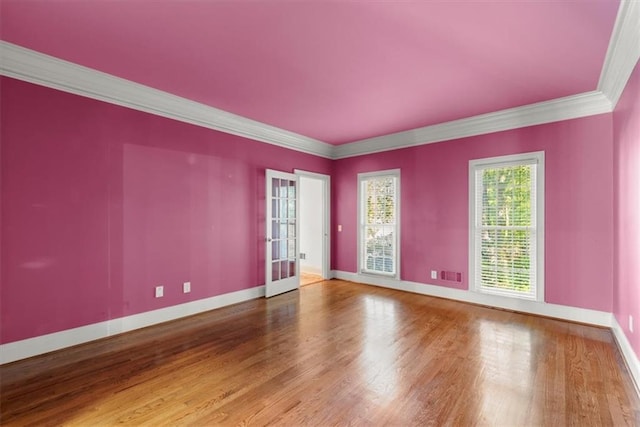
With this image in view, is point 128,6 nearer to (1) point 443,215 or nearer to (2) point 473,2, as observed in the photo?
(2) point 473,2

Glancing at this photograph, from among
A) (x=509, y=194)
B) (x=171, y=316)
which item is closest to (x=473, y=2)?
(x=509, y=194)

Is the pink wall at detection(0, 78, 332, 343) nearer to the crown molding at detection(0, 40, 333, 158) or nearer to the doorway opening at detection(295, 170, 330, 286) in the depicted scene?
the crown molding at detection(0, 40, 333, 158)

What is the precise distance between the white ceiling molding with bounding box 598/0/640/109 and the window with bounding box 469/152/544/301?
102 centimetres

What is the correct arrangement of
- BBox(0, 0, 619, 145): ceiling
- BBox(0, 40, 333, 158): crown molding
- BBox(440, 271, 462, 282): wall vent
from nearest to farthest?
BBox(0, 0, 619, 145): ceiling
BBox(0, 40, 333, 158): crown molding
BBox(440, 271, 462, 282): wall vent

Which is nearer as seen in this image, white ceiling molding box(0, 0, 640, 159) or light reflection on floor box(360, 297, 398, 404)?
light reflection on floor box(360, 297, 398, 404)

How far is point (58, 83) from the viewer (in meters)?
2.86

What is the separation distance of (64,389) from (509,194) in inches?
203

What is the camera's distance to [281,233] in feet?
16.8

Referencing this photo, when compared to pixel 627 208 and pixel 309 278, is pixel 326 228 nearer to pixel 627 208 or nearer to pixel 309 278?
pixel 309 278

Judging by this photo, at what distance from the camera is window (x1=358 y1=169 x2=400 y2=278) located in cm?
537

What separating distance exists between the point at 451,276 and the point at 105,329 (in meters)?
4.57

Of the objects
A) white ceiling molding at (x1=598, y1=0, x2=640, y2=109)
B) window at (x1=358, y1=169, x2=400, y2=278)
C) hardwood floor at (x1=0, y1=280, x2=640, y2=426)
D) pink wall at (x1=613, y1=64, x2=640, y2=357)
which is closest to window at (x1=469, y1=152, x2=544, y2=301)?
hardwood floor at (x1=0, y1=280, x2=640, y2=426)

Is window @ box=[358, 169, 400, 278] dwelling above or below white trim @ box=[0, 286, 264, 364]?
above

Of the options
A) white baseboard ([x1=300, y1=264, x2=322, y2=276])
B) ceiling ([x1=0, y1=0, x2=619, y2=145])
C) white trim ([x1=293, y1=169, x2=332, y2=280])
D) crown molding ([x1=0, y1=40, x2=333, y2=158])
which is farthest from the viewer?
white baseboard ([x1=300, y1=264, x2=322, y2=276])
